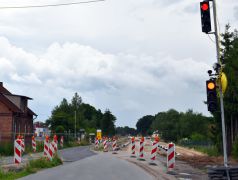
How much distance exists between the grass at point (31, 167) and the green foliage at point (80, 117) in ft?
201

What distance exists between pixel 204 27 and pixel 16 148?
10941mm

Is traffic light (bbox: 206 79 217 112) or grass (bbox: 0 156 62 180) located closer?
traffic light (bbox: 206 79 217 112)

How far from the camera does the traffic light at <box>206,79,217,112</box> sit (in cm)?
1505

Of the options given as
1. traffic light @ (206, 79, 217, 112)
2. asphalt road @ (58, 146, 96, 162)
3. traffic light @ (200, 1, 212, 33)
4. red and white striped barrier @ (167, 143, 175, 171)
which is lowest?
asphalt road @ (58, 146, 96, 162)

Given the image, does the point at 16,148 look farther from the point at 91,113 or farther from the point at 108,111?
the point at 91,113

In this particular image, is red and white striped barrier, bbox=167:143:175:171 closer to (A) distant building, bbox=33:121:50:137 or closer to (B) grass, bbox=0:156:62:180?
(B) grass, bbox=0:156:62:180

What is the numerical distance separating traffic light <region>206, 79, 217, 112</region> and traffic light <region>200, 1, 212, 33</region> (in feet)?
5.62

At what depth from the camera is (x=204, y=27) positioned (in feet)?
47.5

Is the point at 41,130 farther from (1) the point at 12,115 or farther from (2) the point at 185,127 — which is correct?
(1) the point at 12,115

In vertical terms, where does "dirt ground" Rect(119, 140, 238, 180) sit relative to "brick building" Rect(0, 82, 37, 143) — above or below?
below

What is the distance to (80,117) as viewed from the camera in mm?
121188

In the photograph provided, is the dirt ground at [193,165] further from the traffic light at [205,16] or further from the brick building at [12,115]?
the brick building at [12,115]

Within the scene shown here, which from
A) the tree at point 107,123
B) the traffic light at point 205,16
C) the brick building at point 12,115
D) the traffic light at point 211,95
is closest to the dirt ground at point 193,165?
the traffic light at point 211,95

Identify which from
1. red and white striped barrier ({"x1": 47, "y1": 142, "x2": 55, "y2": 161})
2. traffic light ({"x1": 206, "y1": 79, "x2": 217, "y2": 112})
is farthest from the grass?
traffic light ({"x1": 206, "y1": 79, "x2": 217, "y2": 112})
